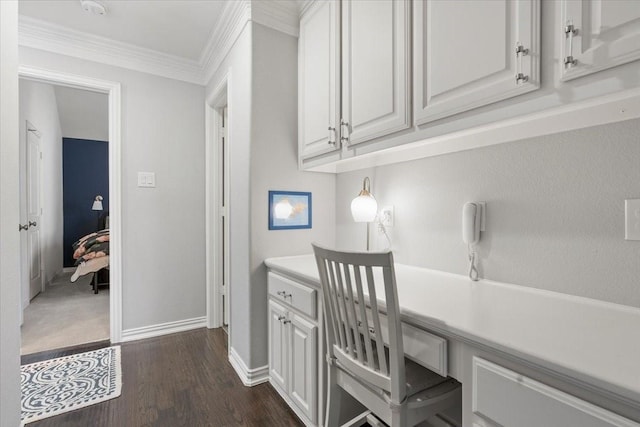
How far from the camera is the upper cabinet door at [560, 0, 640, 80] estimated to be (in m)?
0.68

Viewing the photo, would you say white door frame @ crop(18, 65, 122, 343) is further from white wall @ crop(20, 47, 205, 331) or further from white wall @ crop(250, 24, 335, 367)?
white wall @ crop(250, 24, 335, 367)

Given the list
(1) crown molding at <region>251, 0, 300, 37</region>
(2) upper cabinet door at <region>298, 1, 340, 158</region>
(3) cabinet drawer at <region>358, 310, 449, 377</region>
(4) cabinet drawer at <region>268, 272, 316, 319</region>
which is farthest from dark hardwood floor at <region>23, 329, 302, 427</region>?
(1) crown molding at <region>251, 0, 300, 37</region>

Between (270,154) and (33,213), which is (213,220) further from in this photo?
(33,213)

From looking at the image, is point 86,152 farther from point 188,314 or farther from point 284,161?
point 284,161

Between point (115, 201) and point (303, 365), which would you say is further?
point (115, 201)

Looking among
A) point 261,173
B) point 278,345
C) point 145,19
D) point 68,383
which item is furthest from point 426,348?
point 145,19

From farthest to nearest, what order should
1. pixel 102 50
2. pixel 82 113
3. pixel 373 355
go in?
pixel 82 113 < pixel 102 50 < pixel 373 355

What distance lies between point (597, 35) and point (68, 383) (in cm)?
305

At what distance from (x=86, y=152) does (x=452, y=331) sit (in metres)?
6.99

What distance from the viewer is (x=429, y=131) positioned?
1142 millimetres

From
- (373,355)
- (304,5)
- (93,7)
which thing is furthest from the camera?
(93,7)

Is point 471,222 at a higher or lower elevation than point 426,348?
higher

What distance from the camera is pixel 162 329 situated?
2.79 metres

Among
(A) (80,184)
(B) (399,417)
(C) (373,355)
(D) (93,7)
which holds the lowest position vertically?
(B) (399,417)
